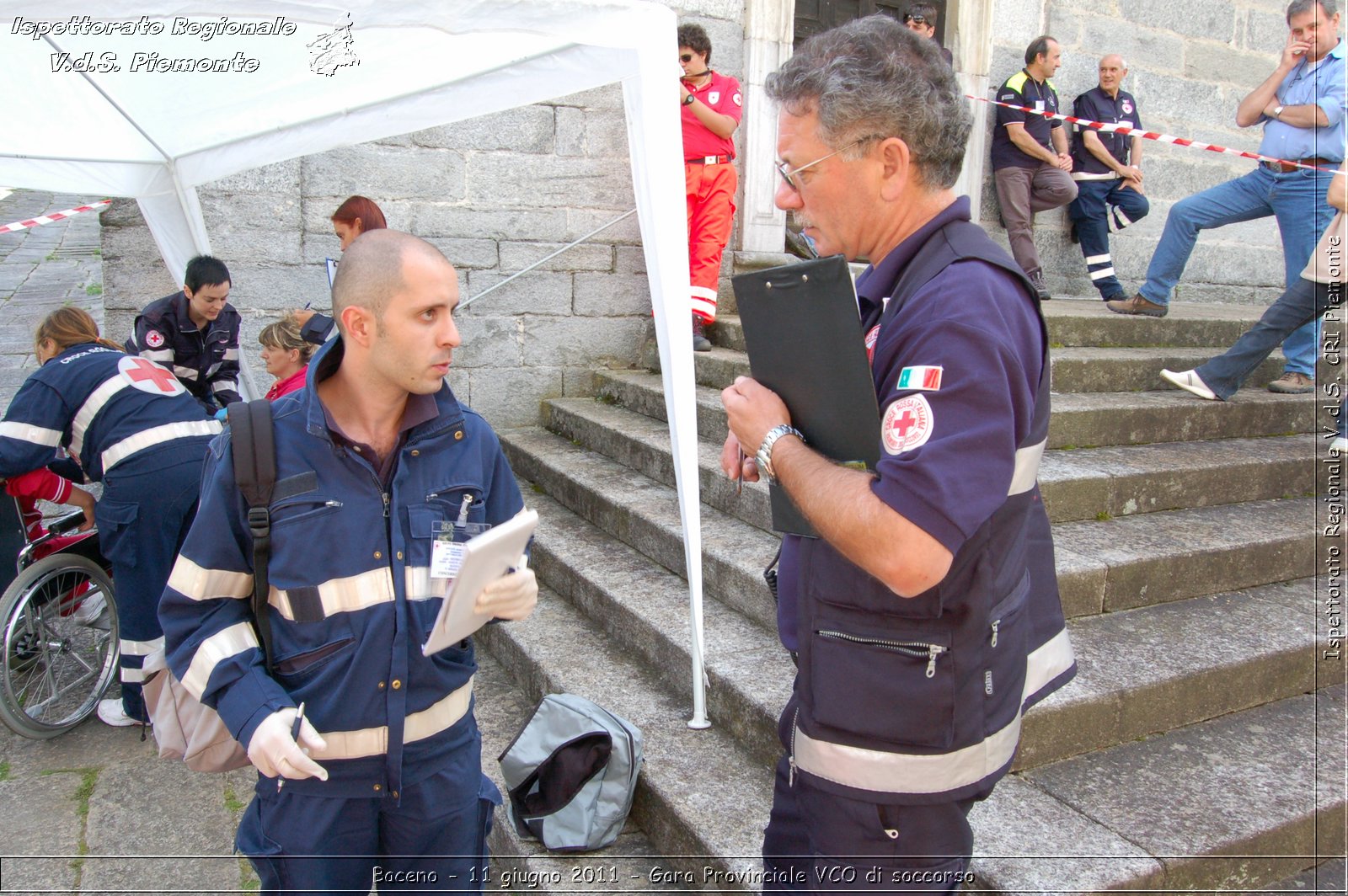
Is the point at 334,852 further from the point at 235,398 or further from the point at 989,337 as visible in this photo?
the point at 235,398

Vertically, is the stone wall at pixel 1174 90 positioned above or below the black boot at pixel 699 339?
above

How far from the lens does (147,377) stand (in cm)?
383

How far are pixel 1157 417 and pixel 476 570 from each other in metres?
4.06

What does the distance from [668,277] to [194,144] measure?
331 cm

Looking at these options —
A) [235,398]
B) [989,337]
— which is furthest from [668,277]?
[235,398]

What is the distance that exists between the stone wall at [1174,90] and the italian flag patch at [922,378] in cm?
663

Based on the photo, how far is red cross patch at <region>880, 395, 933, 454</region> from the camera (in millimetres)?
1311

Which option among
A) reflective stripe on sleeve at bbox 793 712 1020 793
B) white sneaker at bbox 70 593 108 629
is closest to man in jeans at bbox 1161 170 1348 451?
reflective stripe on sleeve at bbox 793 712 1020 793

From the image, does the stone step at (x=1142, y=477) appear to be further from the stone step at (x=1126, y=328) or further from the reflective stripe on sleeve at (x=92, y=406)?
the reflective stripe on sleeve at (x=92, y=406)

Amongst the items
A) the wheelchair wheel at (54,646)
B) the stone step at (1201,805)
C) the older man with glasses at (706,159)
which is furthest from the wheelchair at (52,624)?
the stone step at (1201,805)

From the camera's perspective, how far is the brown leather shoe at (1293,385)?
16.8 feet

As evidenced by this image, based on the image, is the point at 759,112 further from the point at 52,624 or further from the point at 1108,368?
the point at 52,624

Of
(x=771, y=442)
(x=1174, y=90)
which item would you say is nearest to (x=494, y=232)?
(x=771, y=442)

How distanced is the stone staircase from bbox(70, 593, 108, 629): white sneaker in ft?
5.90
